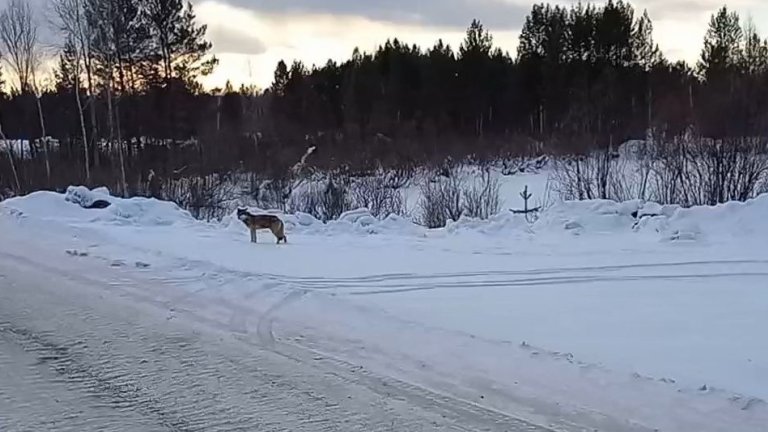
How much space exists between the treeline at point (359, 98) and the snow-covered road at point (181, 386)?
52.3ft

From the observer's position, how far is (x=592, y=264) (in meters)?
9.14

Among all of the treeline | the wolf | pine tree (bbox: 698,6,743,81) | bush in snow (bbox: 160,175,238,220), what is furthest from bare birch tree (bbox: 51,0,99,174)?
pine tree (bbox: 698,6,743,81)

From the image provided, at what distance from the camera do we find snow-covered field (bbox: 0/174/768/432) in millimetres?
4766

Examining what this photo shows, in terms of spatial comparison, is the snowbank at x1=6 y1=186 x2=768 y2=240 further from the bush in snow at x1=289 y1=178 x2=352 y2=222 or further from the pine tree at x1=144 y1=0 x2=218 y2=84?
the pine tree at x1=144 y1=0 x2=218 y2=84

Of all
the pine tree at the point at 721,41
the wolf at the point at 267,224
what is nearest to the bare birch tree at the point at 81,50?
the wolf at the point at 267,224

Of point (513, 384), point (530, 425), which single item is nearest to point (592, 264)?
point (513, 384)

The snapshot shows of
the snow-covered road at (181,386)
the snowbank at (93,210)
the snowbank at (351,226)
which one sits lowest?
the snow-covered road at (181,386)

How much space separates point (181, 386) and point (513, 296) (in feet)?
11.7

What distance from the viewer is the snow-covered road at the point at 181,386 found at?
432 centimetres

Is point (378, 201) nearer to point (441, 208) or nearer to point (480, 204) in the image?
point (441, 208)

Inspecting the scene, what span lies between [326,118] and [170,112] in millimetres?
12007

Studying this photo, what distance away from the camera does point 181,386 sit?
4930 mm

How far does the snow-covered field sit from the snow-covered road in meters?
0.27

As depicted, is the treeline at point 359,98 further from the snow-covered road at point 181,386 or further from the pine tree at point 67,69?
the snow-covered road at point 181,386
